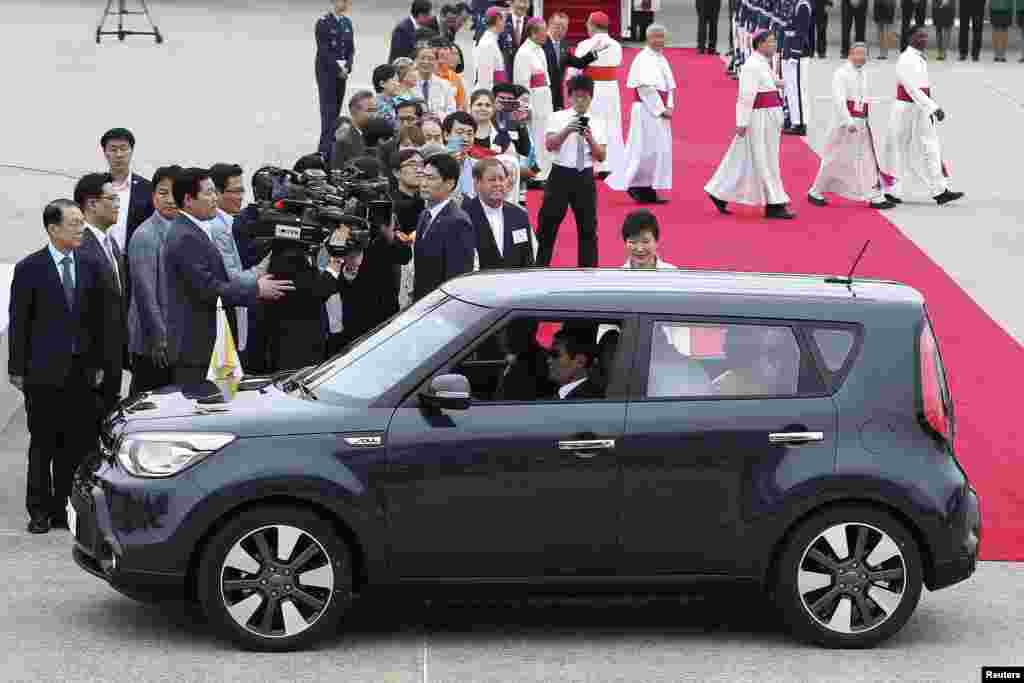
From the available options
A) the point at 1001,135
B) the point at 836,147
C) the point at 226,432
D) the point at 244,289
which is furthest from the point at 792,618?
the point at 1001,135

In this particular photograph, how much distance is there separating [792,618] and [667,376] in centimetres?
119

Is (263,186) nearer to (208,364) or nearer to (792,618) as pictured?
(208,364)

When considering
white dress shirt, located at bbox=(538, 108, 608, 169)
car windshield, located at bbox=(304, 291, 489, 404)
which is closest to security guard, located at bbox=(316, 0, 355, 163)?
white dress shirt, located at bbox=(538, 108, 608, 169)

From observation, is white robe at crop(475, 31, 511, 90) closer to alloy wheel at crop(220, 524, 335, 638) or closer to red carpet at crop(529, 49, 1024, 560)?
red carpet at crop(529, 49, 1024, 560)

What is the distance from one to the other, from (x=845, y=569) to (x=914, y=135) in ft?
46.1

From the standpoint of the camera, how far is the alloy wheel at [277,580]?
26.3ft

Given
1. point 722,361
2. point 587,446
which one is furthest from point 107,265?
point 722,361

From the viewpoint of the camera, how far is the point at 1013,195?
22531 mm

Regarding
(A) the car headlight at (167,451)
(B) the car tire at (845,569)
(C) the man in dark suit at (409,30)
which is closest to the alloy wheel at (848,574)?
(B) the car tire at (845,569)

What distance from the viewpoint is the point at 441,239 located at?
11.1m

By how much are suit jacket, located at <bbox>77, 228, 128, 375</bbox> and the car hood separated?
1596 millimetres

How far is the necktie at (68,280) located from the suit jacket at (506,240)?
9.10ft

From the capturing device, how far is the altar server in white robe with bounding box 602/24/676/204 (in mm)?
21062

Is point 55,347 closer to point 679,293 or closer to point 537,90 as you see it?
point 679,293
